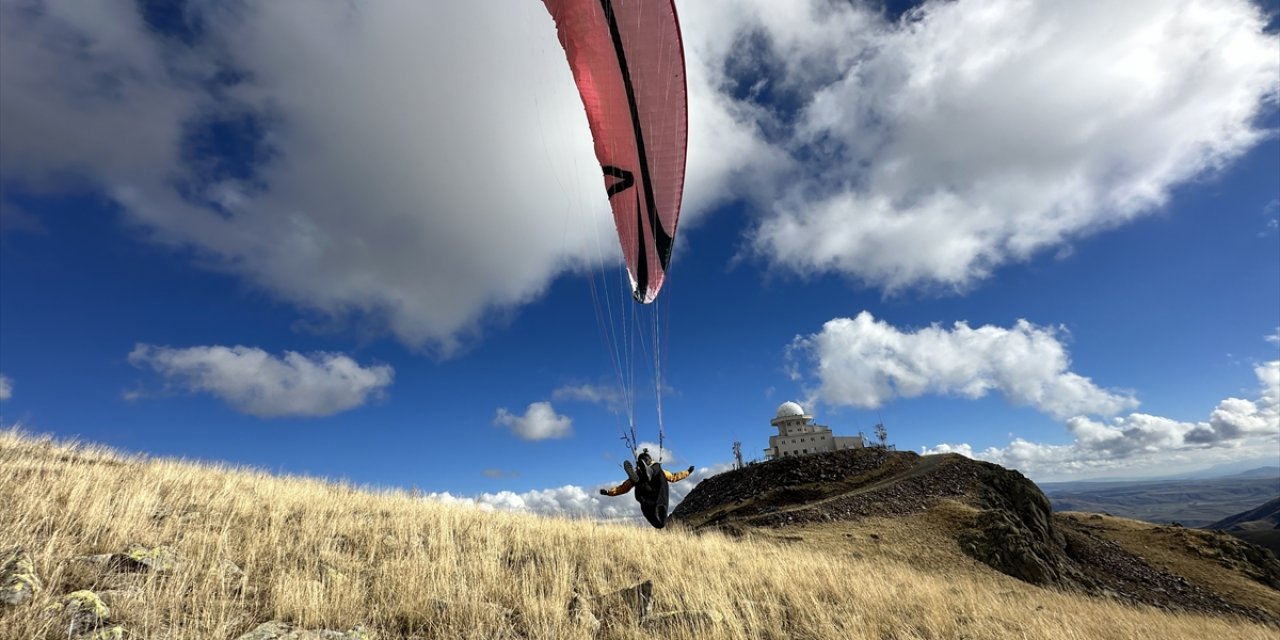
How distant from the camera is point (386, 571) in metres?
5.84

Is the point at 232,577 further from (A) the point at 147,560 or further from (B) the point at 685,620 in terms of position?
(B) the point at 685,620

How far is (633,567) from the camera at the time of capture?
7.73m

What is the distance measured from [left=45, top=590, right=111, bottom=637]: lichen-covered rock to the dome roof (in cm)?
6558

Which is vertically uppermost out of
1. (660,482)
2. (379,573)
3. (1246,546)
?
(660,482)

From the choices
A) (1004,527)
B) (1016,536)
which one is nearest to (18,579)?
(1004,527)

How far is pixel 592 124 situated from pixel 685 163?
88.8 inches

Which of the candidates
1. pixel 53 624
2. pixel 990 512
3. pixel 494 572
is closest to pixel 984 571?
pixel 990 512

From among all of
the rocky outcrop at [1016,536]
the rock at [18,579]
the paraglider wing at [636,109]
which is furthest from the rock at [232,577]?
the rocky outcrop at [1016,536]

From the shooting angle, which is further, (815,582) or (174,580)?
(815,582)

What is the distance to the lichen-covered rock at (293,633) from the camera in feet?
13.9

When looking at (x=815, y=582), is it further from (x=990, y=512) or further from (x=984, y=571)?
(x=990, y=512)

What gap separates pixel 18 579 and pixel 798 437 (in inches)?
2443

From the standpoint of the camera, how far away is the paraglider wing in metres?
10.1

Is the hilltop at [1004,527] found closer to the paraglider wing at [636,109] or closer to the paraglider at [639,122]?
the paraglider at [639,122]
